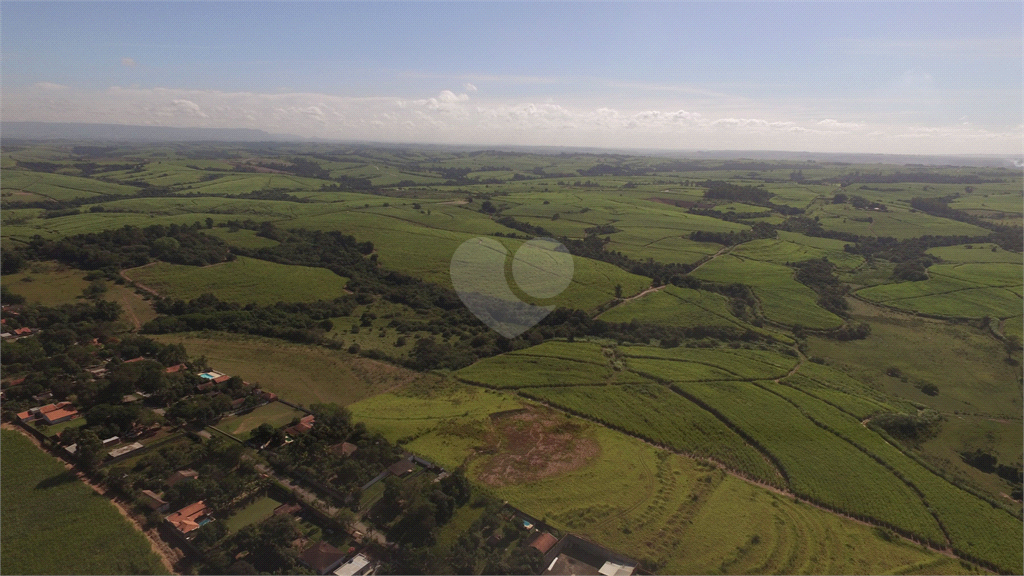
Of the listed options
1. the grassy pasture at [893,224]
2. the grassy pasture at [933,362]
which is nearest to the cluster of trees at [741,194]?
the grassy pasture at [893,224]

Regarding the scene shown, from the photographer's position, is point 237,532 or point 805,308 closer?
point 237,532

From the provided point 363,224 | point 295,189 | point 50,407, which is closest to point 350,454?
point 50,407

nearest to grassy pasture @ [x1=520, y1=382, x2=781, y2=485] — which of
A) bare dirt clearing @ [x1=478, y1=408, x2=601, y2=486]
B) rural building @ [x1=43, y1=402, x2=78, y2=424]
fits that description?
bare dirt clearing @ [x1=478, y1=408, x2=601, y2=486]

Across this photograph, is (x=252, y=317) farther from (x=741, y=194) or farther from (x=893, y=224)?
(x=741, y=194)

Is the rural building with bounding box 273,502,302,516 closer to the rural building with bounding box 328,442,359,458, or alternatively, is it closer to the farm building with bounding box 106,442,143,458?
the rural building with bounding box 328,442,359,458

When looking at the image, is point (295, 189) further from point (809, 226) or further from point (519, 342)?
point (809, 226)

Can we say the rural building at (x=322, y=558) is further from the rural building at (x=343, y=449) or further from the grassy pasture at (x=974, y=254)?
the grassy pasture at (x=974, y=254)

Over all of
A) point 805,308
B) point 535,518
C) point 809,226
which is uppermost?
point 809,226
